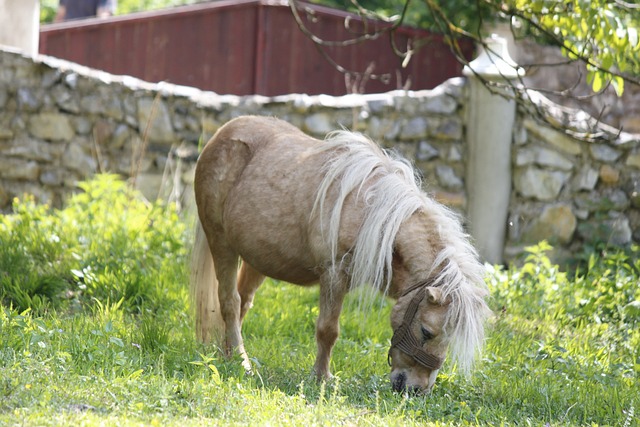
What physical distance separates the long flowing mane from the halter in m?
0.10

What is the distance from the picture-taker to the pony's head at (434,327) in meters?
4.71

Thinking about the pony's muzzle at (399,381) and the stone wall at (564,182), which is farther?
the stone wall at (564,182)

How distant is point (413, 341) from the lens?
4809mm

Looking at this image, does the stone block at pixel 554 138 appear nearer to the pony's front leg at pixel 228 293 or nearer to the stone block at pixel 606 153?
the stone block at pixel 606 153

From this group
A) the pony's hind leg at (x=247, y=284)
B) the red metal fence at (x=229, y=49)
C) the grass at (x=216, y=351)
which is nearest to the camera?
the grass at (x=216, y=351)

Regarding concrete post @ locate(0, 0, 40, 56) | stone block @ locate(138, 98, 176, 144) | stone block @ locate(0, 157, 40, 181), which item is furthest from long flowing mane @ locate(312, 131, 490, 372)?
concrete post @ locate(0, 0, 40, 56)

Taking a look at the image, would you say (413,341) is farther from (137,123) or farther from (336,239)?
(137,123)

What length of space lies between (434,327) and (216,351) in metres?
1.29

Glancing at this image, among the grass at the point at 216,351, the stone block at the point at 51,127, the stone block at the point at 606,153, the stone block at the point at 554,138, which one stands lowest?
the grass at the point at 216,351

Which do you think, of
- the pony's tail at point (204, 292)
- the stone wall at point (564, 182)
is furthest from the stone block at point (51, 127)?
the stone wall at point (564, 182)

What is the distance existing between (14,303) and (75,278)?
1.47 feet

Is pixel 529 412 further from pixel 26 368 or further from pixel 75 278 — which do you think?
pixel 75 278

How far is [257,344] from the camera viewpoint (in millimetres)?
5996

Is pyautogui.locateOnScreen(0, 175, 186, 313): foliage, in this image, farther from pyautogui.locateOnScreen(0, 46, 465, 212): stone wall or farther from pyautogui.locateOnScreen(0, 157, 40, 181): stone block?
pyautogui.locateOnScreen(0, 157, 40, 181): stone block
